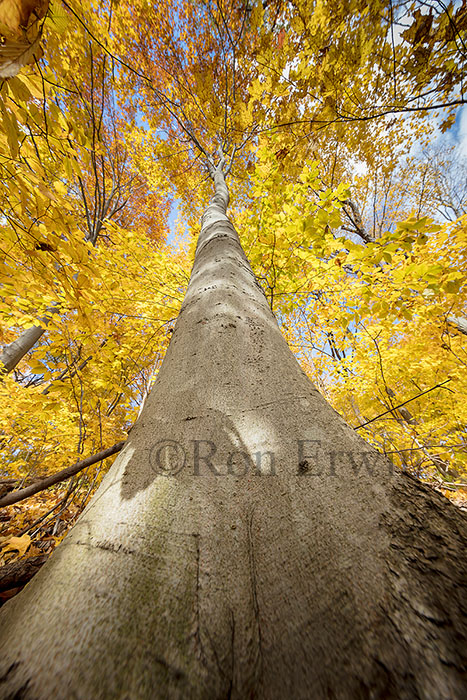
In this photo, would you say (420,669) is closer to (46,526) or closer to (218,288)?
(218,288)

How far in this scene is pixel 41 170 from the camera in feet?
4.51

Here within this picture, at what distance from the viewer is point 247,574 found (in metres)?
0.44

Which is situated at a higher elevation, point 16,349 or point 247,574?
point 16,349

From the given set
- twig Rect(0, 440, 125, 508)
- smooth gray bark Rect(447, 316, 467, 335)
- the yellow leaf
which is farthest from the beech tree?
smooth gray bark Rect(447, 316, 467, 335)

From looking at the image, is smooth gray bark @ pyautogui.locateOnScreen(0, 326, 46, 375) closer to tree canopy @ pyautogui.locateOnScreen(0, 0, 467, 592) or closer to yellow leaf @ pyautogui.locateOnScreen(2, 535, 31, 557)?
tree canopy @ pyautogui.locateOnScreen(0, 0, 467, 592)

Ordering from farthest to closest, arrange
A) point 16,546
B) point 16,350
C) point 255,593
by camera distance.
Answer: point 16,350 → point 16,546 → point 255,593

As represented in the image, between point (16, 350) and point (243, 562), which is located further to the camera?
point (16, 350)
